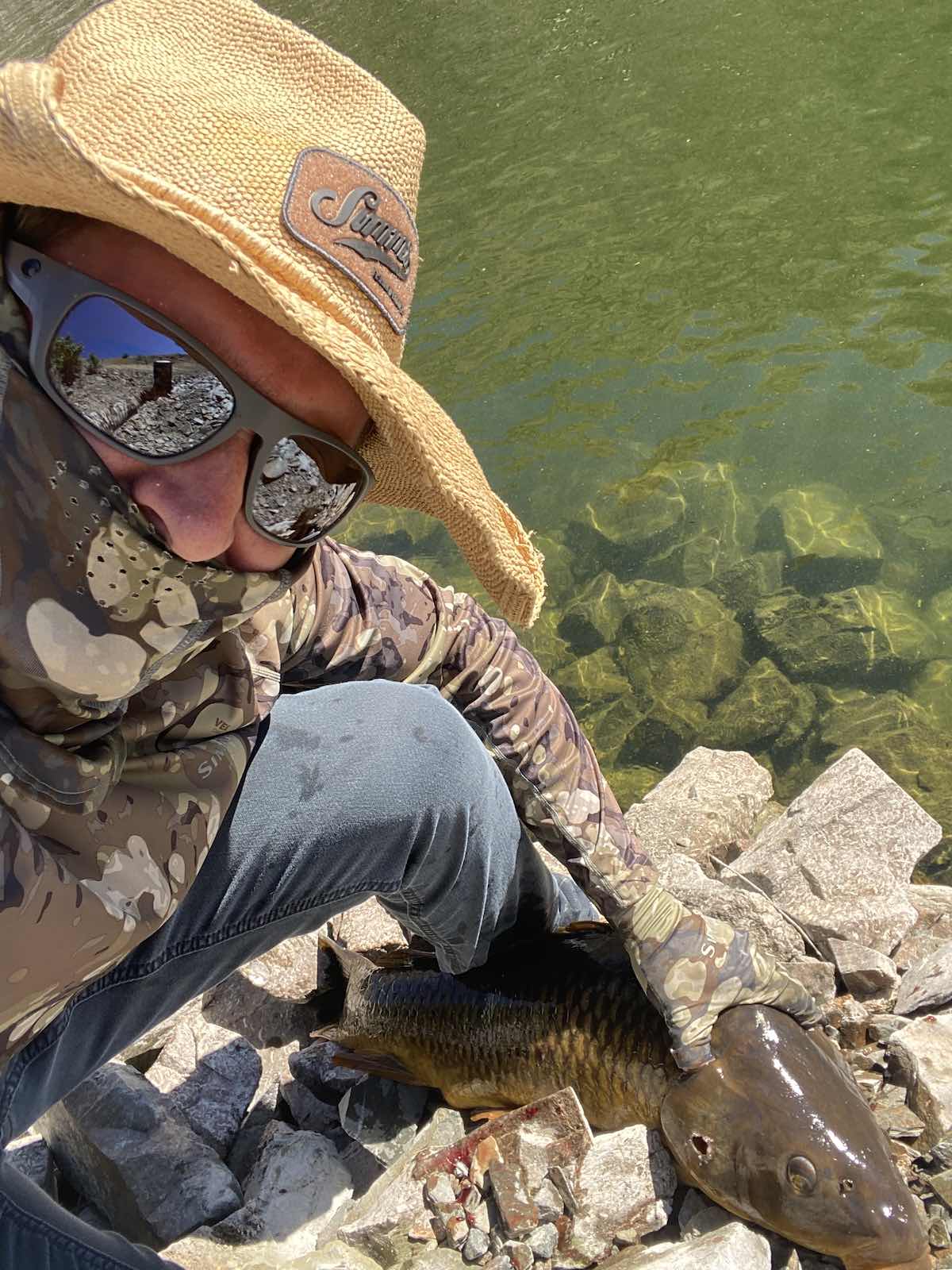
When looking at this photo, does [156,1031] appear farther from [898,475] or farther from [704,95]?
[704,95]

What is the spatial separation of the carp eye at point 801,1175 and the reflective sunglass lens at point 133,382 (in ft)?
6.25

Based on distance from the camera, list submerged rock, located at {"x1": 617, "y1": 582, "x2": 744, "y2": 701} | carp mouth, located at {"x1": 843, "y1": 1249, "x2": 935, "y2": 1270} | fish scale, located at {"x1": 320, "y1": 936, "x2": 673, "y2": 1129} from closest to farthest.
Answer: carp mouth, located at {"x1": 843, "y1": 1249, "x2": 935, "y2": 1270}
fish scale, located at {"x1": 320, "y1": 936, "x2": 673, "y2": 1129}
submerged rock, located at {"x1": 617, "y1": 582, "x2": 744, "y2": 701}

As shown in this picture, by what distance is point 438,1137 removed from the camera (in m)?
2.74

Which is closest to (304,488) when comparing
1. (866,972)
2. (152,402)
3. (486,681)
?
(152,402)

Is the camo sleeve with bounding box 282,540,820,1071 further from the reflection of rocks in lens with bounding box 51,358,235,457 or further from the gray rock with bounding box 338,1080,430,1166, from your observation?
the reflection of rocks in lens with bounding box 51,358,235,457

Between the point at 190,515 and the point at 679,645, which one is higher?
the point at 190,515

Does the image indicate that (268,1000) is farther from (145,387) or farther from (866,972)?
(145,387)

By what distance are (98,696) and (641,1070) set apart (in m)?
1.64

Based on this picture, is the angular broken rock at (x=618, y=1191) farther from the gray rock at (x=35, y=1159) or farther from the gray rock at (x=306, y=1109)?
the gray rock at (x=35, y=1159)

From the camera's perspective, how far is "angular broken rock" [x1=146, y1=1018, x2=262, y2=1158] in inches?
113

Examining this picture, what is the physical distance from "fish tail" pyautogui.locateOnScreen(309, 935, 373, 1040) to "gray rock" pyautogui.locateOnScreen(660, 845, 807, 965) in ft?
2.98

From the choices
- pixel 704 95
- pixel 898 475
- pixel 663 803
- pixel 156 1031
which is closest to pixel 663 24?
pixel 704 95

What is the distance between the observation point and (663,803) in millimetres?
4172

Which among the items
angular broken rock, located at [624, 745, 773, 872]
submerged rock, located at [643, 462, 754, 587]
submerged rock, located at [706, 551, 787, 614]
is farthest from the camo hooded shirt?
submerged rock, located at [643, 462, 754, 587]
